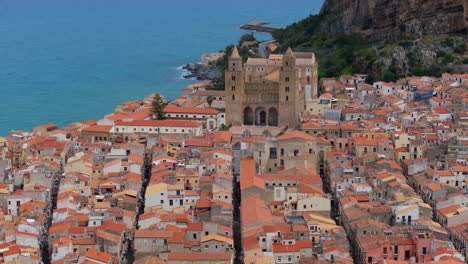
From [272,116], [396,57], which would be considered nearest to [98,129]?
[272,116]

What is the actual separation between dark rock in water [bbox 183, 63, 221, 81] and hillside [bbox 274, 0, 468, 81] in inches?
201

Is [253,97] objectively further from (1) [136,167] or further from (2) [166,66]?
(2) [166,66]

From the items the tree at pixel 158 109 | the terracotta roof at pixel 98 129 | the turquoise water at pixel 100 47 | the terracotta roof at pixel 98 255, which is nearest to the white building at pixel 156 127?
the terracotta roof at pixel 98 129

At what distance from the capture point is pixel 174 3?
132750 millimetres

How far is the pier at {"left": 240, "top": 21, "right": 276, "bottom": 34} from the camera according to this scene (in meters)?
88.4

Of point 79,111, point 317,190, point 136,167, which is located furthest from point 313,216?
point 79,111

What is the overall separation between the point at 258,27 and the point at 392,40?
37.1 m

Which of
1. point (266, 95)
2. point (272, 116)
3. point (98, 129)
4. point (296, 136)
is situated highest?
point (266, 95)

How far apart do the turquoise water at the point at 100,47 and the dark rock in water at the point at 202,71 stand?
1116mm

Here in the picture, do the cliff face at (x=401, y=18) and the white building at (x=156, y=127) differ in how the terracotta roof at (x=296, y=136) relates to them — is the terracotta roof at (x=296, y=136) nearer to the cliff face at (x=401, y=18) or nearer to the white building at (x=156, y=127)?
the white building at (x=156, y=127)

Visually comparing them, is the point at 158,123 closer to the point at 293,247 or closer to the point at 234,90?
Result: the point at 234,90

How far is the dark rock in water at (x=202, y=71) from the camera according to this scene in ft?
206

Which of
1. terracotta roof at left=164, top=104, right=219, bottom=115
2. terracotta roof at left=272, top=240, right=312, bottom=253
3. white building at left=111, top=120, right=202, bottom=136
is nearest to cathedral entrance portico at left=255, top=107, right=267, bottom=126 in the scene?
terracotta roof at left=164, top=104, right=219, bottom=115

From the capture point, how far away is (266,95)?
132ft
